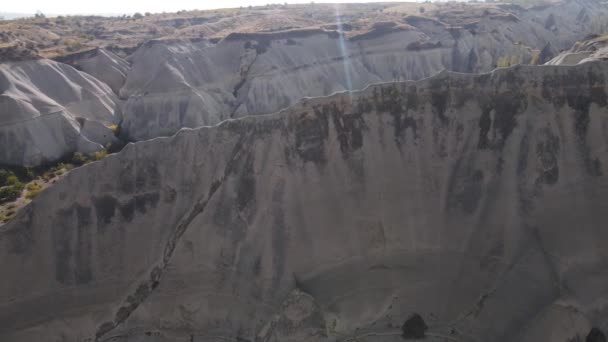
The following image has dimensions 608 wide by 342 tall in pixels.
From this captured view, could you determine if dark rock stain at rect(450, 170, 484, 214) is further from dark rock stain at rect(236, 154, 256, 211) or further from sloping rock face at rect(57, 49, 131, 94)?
sloping rock face at rect(57, 49, 131, 94)

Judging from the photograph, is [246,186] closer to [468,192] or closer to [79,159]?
[468,192]

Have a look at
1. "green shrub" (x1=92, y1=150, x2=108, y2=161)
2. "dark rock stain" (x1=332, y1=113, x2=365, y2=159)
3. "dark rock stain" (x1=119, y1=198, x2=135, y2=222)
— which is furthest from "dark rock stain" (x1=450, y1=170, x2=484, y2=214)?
"green shrub" (x1=92, y1=150, x2=108, y2=161)

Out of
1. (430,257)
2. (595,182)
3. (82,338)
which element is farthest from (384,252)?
(82,338)

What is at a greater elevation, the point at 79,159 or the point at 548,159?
the point at 548,159

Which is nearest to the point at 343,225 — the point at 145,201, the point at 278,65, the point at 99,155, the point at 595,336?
the point at 145,201

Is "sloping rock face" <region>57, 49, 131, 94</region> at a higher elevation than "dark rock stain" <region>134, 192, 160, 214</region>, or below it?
higher
